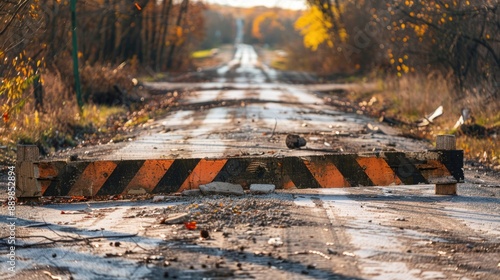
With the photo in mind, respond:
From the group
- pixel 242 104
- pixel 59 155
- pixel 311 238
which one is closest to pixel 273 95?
pixel 242 104

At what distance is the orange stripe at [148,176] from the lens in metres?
10.1

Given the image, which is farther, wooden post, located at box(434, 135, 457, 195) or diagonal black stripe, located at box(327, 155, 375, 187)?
wooden post, located at box(434, 135, 457, 195)

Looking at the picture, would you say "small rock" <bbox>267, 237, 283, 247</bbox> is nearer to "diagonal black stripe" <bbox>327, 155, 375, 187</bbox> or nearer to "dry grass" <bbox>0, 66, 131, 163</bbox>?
"diagonal black stripe" <bbox>327, 155, 375, 187</bbox>

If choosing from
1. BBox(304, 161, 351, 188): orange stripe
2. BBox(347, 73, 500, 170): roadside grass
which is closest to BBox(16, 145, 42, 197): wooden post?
BBox(304, 161, 351, 188): orange stripe

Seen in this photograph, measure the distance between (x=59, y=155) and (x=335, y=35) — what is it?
120 feet

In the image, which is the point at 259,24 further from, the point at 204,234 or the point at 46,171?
the point at 204,234

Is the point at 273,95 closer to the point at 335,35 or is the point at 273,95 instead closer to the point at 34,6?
the point at 34,6

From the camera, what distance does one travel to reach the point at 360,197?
10125 millimetres

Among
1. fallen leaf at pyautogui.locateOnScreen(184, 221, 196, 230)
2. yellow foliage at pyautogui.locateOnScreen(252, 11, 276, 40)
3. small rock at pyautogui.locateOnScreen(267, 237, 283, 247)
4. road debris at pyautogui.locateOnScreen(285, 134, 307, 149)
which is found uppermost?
small rock at pyautogui.locateOnScreen(267, 237, 283, 247)

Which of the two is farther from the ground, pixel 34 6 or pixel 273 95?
pixel 34 6

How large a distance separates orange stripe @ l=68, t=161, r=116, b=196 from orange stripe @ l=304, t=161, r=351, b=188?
2.16 m

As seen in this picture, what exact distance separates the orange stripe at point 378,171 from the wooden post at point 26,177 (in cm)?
350

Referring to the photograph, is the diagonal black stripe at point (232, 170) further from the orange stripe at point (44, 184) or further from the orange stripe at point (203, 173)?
the orange stripe at point (44, 184)

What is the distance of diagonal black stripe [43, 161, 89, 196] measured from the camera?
1009cm
